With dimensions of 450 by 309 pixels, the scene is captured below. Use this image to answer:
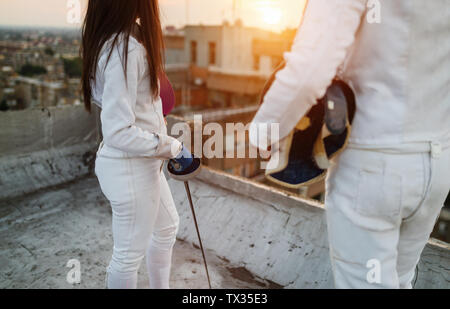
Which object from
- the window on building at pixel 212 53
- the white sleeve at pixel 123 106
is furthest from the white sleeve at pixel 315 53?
the window on building at pixel 212 53

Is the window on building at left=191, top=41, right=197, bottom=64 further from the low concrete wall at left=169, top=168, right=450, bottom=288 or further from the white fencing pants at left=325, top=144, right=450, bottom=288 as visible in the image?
the white fencing pants at left=325, top=144, right=450, bottom=288

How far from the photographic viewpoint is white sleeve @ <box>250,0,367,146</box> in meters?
1.09

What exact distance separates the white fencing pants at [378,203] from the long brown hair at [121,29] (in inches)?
35.7

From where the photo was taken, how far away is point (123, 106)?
1.54 metres

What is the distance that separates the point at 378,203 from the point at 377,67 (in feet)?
1.37

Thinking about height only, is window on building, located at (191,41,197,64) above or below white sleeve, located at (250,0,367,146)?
above

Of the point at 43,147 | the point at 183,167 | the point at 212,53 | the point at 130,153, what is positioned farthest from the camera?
the point at 212,53

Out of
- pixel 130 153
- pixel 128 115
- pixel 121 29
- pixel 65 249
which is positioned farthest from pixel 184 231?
pixel 121 29

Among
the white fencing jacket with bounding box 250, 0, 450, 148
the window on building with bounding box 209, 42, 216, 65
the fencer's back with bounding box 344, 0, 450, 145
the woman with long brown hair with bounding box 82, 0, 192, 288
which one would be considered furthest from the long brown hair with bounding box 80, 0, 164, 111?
the window on building with bounding box 209, 42, 216, 65

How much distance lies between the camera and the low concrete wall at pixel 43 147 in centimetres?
376

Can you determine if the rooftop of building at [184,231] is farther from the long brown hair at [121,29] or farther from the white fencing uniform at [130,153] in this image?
the long brown hair at [121,29]

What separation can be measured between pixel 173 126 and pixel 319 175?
2718 millimetres

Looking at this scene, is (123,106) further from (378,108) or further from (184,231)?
(184,231)

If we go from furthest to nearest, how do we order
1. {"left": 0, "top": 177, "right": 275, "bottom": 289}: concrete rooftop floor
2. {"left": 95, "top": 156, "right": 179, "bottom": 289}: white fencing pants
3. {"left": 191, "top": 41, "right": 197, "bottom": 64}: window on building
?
{"left": 191, "top": 41, "right": 197, "bottom": 64}: window on building → {"left": 0, "top": 177, "right": 275, "bottom": 289}: concrete rooftop floor → {"left": 95, "top": 156, "right": 179, "bottom": 289}: white fencing pants
